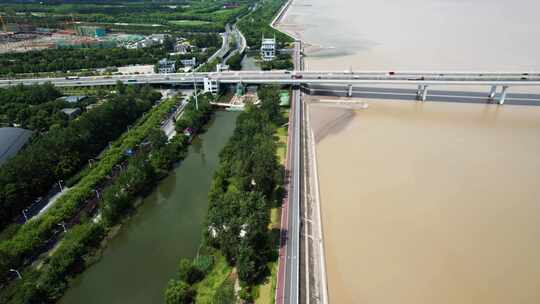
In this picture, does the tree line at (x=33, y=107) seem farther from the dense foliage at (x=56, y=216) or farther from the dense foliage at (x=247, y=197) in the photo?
the dense foliage at (x=247, y=197)

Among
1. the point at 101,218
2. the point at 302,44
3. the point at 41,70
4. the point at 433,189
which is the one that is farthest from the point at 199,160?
the point at 302,44

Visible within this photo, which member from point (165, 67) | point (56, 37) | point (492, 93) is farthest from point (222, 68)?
point (56, 37)

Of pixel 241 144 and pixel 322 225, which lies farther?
pixel 241 144

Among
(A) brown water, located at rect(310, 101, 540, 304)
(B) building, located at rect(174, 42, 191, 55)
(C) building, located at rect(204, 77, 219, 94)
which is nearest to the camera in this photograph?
(A) brown water, located at rect(310, 101, 540, 304)

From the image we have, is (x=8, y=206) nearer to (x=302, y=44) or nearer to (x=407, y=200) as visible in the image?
(x=407, y=200)

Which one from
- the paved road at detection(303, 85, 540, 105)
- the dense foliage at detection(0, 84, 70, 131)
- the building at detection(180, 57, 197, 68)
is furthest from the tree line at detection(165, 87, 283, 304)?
the building at detection(180, 57, 197, 68)

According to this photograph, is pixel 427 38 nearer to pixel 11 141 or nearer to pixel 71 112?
pixel 71 112

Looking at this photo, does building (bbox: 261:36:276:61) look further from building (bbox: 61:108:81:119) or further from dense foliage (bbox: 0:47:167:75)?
building (bbox: 61:108:81:119)
